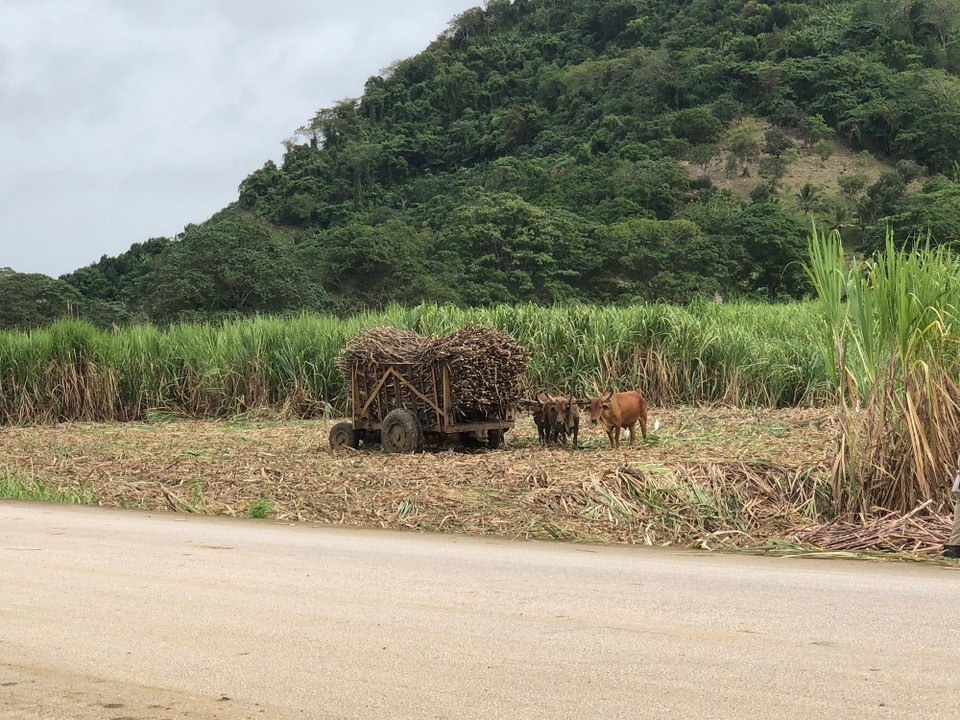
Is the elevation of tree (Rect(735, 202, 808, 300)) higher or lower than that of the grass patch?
higher

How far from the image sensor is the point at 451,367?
1106cm

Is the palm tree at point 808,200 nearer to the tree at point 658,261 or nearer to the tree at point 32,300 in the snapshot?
the tree at point 658,261

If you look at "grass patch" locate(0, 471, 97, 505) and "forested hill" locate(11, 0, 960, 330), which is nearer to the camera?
"grass patch" locate(0, 471, 97, 505)

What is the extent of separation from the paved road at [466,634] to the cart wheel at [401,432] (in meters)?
3.97

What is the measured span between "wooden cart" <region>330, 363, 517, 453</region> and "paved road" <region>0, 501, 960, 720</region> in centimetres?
404

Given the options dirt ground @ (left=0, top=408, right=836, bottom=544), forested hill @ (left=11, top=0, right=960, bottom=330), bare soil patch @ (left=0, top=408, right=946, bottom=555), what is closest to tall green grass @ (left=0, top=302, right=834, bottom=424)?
dirt ground @ (left=0, top=408, right=836, bottom=544)

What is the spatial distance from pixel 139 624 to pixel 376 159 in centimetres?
7931

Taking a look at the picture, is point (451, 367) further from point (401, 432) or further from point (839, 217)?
point (839, 217)

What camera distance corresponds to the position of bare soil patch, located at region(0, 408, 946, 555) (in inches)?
308

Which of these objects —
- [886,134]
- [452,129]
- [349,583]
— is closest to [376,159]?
[452,129]

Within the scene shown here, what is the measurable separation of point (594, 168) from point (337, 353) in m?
52.5

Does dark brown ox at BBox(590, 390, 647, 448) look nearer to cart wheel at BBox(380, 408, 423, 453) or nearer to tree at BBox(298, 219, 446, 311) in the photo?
cart wheel at BBox(380, 408, 423, 453)

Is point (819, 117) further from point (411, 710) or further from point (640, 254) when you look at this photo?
point (411, 710)

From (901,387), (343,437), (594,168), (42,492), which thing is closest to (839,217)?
(594,168)
